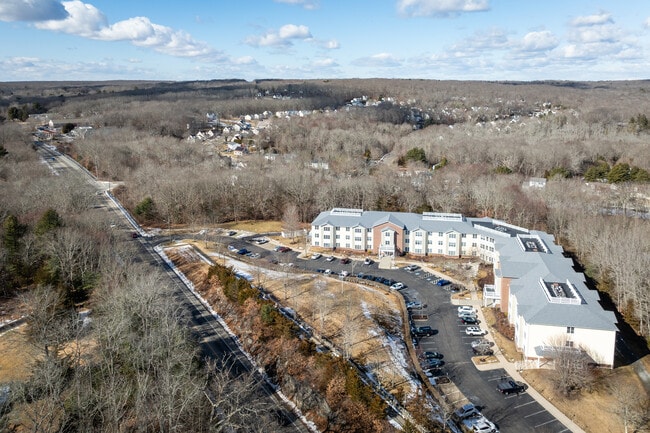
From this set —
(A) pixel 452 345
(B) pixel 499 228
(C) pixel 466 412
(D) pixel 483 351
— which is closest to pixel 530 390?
(D) pixel 483 351

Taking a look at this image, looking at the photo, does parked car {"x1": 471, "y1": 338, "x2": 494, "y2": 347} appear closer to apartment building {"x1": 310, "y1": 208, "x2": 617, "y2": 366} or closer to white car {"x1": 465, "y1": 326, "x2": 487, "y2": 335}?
white car {"x1": 465, "y1": 326, "x2": 487, "y2": 335}

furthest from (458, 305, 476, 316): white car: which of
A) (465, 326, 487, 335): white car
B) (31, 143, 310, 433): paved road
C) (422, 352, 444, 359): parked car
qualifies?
(31, 143, 310, 433): paved road

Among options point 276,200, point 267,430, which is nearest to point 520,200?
point 276,200

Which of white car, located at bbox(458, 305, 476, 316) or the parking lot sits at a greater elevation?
white car, located at bbox(458, 305, 476, 316)

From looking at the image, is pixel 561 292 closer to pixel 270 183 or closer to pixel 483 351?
pixel 483 351

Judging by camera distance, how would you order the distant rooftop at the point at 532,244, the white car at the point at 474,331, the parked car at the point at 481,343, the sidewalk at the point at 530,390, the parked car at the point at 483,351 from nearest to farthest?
the sidewalk at the point at 530,390 → the parked car at the point at 483,351 → the parked car at the point at 481,343 → the white car at the point at 474,331 → the distant rooftop at the point at 532,244

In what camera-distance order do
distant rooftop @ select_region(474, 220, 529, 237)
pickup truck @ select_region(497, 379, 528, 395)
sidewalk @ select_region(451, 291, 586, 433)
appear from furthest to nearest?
distant rooftop @ select_region(474, 220, 529, 237) → pickup truck @ select_region(497, 379, 528, 395) → sidewalk @ select_region(451, 291, 586, 433)

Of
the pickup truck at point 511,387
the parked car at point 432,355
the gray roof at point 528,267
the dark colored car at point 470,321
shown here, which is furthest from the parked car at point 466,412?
the dark colored car at point 470,321

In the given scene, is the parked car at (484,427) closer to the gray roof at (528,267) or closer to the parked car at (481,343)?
the gray roof at (528,267)
